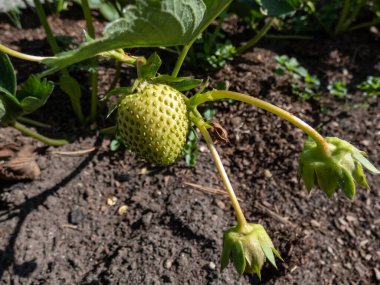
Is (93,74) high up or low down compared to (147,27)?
down

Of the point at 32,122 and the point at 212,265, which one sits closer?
the point at 212,265

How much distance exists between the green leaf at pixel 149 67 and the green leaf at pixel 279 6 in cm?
76

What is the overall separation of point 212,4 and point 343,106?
105 cm

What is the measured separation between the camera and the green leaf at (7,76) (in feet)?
4.09

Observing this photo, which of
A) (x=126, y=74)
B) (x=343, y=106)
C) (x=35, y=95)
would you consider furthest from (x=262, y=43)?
(x=35, y=95)

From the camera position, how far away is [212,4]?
94 centimetres

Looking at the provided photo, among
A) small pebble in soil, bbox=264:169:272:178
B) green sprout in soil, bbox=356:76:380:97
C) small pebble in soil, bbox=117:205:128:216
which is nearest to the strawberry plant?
small pebble in soil, bbox=117:205:128:216

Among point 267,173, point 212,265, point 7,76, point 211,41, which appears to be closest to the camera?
point 7,76

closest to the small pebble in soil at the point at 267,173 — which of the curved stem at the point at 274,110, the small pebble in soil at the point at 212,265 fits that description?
the small pebble in soil at the point at 212,265

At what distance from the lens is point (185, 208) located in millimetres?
1486

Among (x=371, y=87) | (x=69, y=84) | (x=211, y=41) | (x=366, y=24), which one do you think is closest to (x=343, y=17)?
(x=366, y=24)

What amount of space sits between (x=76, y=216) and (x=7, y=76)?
457mm

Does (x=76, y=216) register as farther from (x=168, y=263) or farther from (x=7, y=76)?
(x=7, y=76)

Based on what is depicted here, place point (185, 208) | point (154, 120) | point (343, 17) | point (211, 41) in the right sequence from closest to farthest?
point (154, 120) < point (185, 208) < point (211, 41) < point (343, 17)
